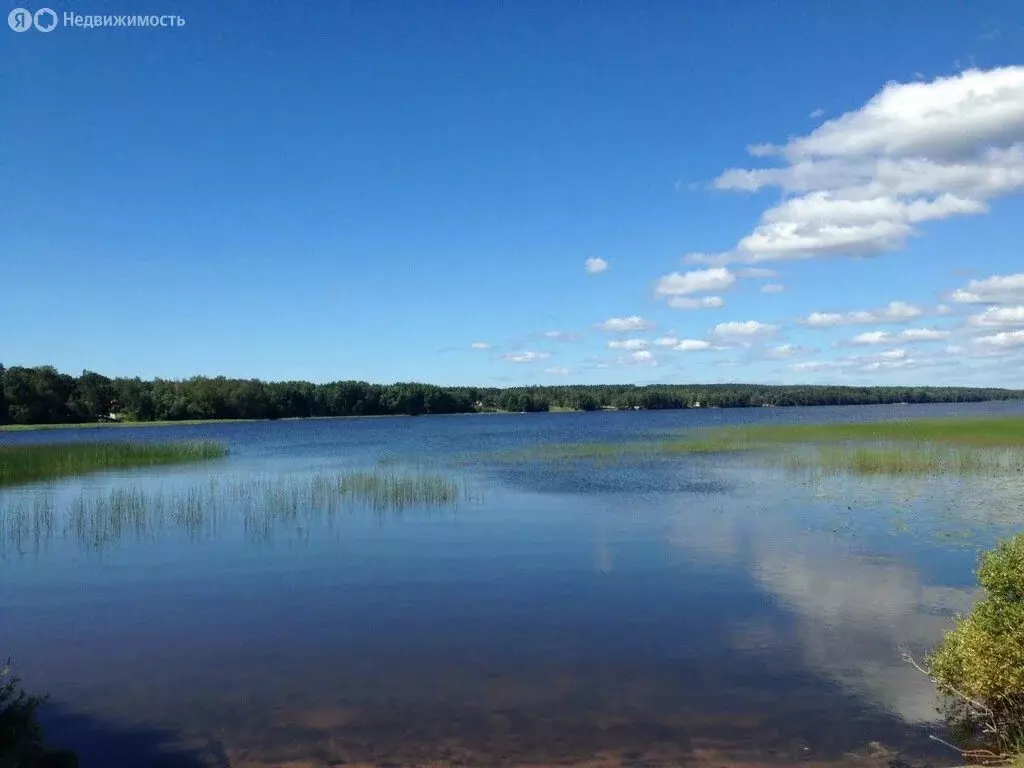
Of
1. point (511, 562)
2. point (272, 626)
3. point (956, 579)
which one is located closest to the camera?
point (272, 626)

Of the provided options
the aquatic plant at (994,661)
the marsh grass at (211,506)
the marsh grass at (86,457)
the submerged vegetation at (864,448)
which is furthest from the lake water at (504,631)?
the marsh grass at (86,457)

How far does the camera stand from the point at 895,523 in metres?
19.7

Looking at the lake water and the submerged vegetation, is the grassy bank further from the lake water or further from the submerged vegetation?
the lake water

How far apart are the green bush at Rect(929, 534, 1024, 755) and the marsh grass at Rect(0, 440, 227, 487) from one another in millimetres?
34258

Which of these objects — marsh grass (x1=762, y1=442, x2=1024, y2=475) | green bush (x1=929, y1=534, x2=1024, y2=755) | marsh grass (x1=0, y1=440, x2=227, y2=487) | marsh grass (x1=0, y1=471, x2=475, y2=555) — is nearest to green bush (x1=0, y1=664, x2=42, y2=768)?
green bush (x1=929, y1=534, x2=1024, y2=755)

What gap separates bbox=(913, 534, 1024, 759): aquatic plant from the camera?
7027 millimetres

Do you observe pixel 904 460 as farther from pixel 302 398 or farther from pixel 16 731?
pixel 302 398

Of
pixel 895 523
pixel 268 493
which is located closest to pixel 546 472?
pixel 268 493

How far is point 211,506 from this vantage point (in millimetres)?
25016

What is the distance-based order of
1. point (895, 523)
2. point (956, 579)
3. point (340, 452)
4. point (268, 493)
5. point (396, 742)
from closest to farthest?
point (396, 742), point (956, 579), point (895, 523), point (268, 493), point (340, 452)

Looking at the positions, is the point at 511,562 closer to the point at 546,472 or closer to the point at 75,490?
the point at 546,472

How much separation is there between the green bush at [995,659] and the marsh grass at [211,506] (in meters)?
16.0

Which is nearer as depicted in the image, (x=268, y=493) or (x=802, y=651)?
(x=802, y=651)

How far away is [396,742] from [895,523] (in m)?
15.7
